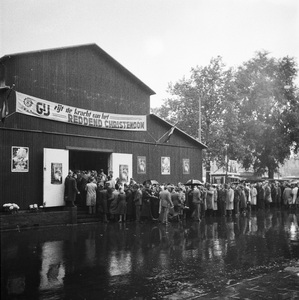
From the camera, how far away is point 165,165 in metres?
27.0

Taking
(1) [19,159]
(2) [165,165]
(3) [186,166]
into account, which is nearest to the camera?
(1) [19,159]

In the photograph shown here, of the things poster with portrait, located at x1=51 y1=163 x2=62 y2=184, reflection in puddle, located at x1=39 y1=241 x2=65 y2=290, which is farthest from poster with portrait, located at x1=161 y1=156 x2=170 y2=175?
reflection in puddle, located at x1=39 y1=241 x2=65 y2=290

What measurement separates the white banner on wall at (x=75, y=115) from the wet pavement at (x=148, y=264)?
6019 millimetres

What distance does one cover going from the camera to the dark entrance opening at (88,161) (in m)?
24.0

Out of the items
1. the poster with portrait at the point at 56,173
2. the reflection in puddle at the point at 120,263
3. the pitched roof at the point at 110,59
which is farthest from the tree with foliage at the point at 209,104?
the reflection in puddle at the point at 120,263

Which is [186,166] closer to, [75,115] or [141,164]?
[141,164]

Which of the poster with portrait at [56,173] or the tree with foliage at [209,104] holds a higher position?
the tree with foliage at [209,104]

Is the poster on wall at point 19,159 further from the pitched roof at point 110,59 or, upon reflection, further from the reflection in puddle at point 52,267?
the reflection in puddle at point 52,267

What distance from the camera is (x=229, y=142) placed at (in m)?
42.6

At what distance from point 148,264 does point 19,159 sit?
10693 millimetres

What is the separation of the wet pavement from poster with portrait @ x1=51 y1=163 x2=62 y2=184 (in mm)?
3323

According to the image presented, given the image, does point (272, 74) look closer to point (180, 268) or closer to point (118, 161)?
point (118, 161)

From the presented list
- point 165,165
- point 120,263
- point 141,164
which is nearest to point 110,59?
point 141,164

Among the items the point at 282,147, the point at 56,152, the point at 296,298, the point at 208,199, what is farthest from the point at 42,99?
the point at 282,147
